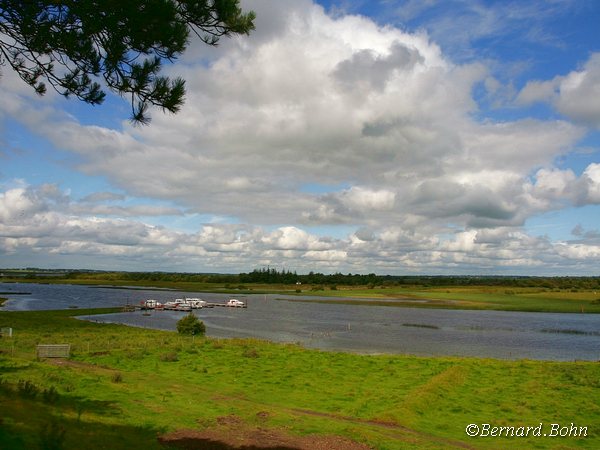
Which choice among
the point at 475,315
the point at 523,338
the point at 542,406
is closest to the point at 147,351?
the point at 542,406

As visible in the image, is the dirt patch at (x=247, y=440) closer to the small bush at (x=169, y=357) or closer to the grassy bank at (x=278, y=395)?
the grassy bank at (x=278, y=395)

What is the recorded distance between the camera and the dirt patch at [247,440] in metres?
16.6

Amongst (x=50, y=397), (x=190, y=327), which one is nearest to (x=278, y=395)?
(x=50, y=397)

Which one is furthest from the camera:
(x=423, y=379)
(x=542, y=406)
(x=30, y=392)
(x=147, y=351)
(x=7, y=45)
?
(x=147, y=351)

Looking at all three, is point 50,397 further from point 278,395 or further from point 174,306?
point 174,306

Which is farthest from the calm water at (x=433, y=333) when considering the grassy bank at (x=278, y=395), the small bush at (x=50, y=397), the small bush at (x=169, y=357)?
the small bush at (x=50, y=397)

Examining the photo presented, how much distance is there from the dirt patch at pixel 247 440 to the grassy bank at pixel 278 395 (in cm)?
57

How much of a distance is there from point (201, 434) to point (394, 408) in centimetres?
1200

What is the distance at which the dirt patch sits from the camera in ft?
54.4

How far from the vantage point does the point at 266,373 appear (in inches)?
1345

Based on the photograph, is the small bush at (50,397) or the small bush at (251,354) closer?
the small bush at (50,397)

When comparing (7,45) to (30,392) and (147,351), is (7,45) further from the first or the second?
(147,351)

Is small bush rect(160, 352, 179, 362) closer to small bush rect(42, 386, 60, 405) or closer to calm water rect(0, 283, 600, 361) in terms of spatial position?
small bush rect(42, 386, 60, 405)

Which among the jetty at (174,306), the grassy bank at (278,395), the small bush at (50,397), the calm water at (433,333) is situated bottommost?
the calm water at (433,333)
